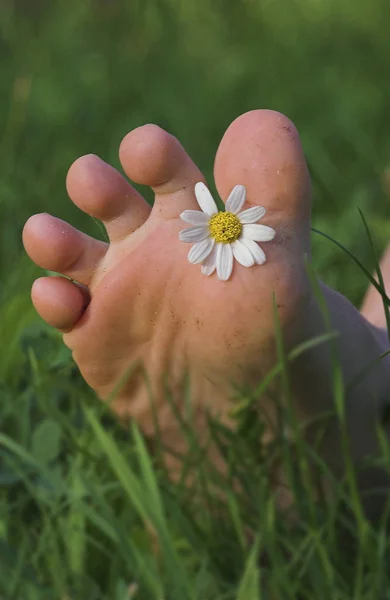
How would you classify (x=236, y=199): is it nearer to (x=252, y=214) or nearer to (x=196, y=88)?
(x=252, y=214)

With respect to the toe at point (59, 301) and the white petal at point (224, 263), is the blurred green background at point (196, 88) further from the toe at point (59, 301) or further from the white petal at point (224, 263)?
the white petal at point (224, 263)

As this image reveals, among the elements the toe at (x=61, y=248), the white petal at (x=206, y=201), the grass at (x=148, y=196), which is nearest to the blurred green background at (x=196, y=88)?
the grass at (x=148, y=196)

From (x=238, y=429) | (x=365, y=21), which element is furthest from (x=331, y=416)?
(x=365, y=21)

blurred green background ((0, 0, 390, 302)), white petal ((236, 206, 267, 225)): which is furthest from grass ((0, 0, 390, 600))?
white petal ((236, 206, 267, 225))

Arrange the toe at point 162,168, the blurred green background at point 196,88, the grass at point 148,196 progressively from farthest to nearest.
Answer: the blurred green background at point 196,88, the toe at point 162,168, the grass at point 148,196

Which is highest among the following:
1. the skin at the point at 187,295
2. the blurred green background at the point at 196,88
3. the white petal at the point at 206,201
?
the white petal at the point at 206,201

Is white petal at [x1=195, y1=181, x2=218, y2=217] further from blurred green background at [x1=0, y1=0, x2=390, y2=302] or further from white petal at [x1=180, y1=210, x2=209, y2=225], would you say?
blurred green background at [x1=0, y1=0, x2=390, y2=302]

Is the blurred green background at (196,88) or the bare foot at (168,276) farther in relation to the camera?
the blurred green background at (196,88)
